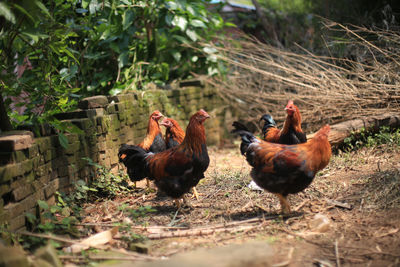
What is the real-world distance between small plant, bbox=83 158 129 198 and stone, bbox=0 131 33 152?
1.45 meters

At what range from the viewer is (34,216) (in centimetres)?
364

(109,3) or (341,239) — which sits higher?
(109,3)

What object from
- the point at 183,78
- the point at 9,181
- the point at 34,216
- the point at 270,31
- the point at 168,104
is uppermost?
the point at 270,31

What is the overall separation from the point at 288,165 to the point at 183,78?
6.27m

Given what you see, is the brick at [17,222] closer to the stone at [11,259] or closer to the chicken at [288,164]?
the stone at [11,259]

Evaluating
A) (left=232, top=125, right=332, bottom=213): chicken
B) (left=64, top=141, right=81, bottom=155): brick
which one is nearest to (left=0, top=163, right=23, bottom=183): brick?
(left=64, top=141, right=81, bottom=155): brick

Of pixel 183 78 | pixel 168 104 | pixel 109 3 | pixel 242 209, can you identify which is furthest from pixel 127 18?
pixel 242 209

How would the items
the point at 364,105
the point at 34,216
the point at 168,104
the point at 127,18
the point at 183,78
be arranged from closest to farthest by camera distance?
the point at 34,216, the point at 364,105, the point at 127,18, the point at 168,104, the point at 183,78

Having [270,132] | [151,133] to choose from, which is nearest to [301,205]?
[270,132]

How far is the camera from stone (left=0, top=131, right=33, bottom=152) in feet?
11.2

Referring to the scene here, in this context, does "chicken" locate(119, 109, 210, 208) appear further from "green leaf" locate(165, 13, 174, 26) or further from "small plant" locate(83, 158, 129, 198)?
"green leaf" locate(165, 13, 174, 26)

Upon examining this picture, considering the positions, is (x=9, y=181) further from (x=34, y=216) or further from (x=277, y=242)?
(x=277, y=242)

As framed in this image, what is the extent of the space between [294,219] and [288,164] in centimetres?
67

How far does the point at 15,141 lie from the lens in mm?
3428
